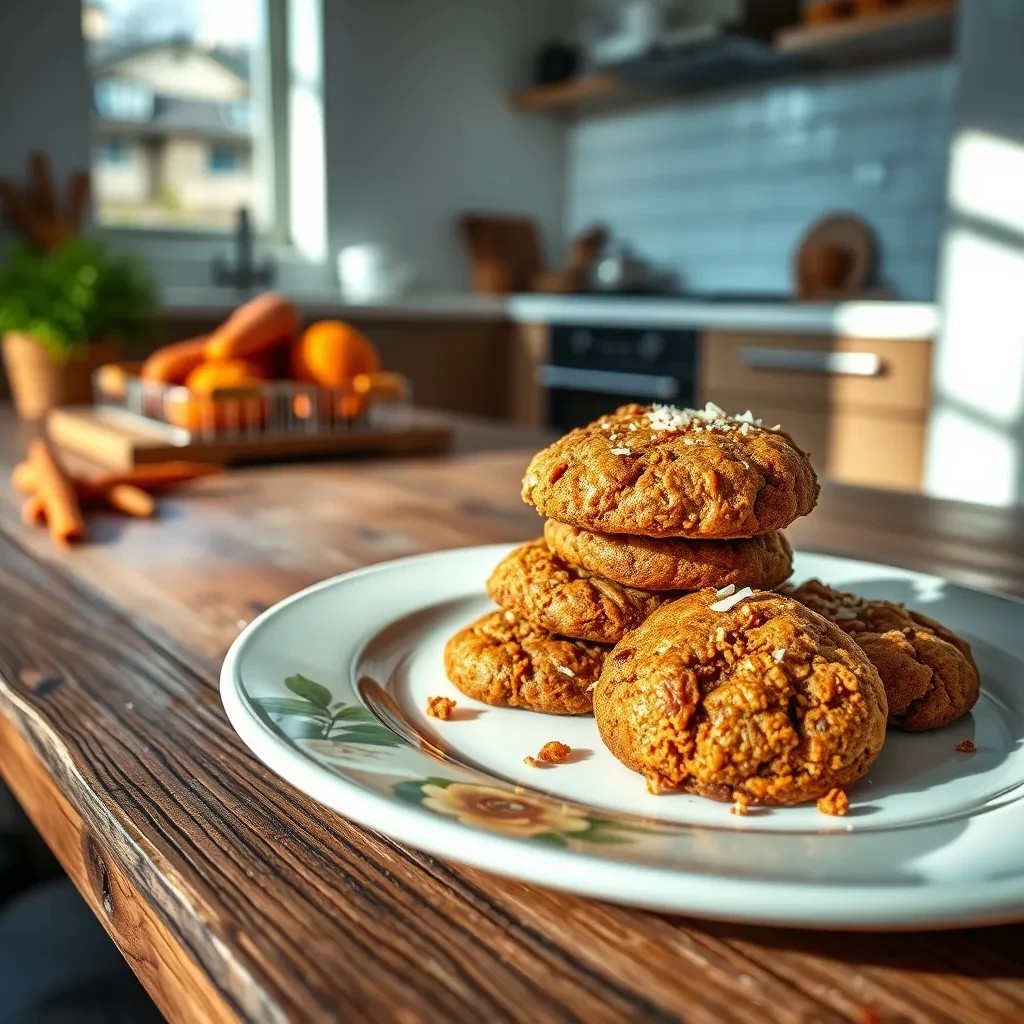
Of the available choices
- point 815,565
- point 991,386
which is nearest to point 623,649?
point 815,565

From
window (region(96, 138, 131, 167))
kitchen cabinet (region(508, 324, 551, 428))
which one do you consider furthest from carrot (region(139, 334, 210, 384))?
window (region(96, 138, 131, 167))

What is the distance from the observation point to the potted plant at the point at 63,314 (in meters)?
2.03

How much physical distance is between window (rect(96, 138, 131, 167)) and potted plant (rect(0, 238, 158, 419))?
2283mm

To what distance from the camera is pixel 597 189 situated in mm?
4988

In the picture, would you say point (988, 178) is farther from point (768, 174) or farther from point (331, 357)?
point (331, 357)

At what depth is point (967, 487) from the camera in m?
3.04

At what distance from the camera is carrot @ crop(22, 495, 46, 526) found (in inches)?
45.2

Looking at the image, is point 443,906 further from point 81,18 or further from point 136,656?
point 81,18

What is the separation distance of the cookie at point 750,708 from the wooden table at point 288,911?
7 centimetres

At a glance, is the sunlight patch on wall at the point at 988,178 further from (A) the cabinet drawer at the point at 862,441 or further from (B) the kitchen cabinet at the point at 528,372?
(B) the kitchen cabinet at the point at 528,372

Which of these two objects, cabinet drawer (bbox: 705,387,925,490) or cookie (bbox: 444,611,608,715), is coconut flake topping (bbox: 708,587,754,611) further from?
cabinet drawer (bbox: 705,387,925,490)

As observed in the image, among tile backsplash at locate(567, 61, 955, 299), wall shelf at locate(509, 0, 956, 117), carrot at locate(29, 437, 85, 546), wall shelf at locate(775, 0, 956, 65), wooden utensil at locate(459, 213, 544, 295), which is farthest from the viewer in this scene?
wooden utensil at locate(459, 213, 544, 295)

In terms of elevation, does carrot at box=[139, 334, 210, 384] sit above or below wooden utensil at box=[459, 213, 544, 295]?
below

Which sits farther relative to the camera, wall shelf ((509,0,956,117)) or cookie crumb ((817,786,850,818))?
wall shelf ((509,0,956,117))
